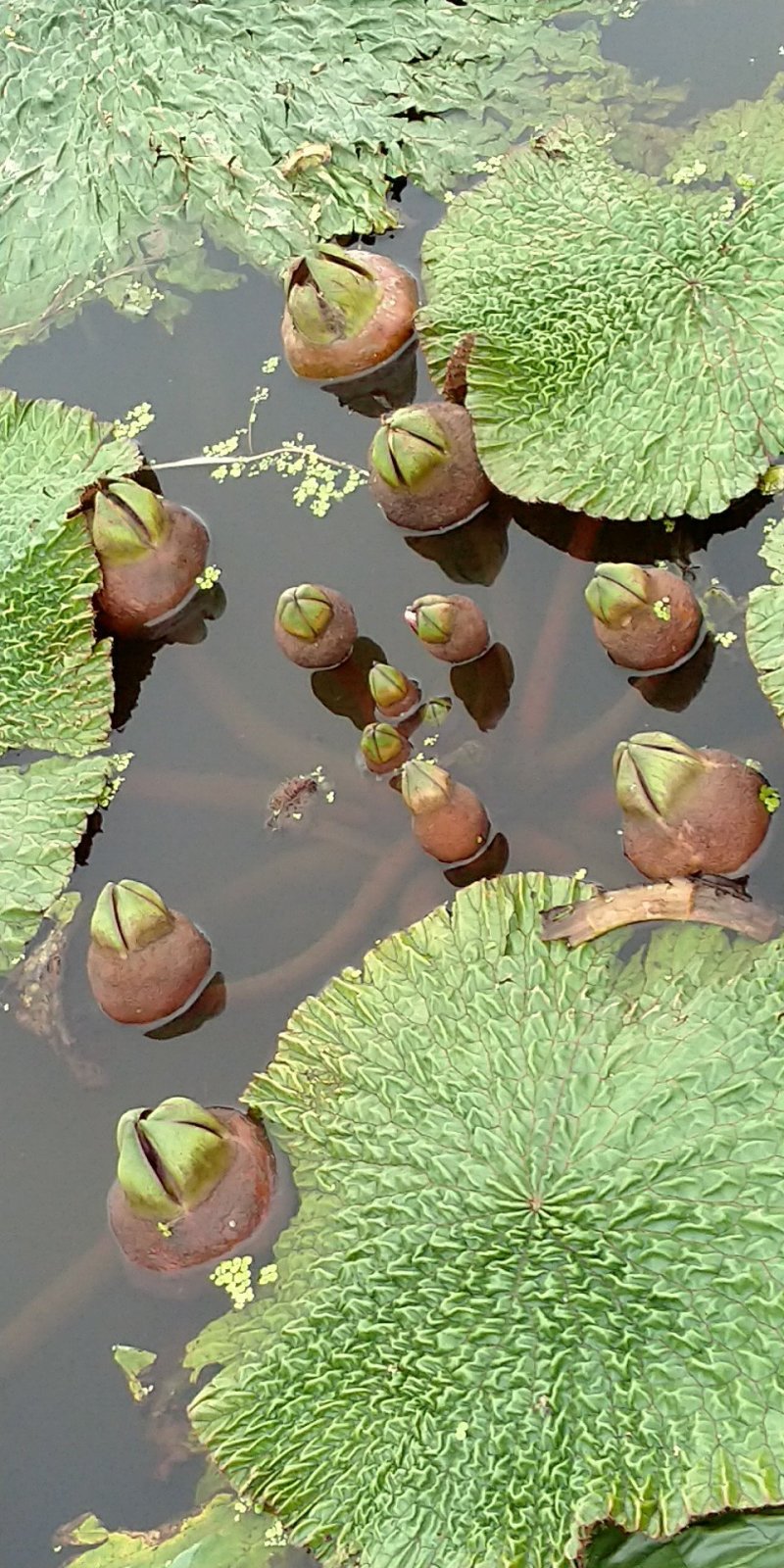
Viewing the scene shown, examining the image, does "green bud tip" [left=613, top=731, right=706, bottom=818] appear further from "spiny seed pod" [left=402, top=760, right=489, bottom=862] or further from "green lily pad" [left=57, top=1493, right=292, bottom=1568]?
"green lily pad" [left=57, top=1493, right=292, bottom=1568]

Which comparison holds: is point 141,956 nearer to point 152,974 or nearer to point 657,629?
point 152,974

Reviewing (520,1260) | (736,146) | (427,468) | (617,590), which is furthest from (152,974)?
(736,146)

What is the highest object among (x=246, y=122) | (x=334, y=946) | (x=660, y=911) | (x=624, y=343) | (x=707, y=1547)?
(x=246, y=122)

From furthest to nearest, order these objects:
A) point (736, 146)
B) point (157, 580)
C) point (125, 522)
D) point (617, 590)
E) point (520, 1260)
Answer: point (736, 146), point (157, 580), point (125, 522), point (617, 590), point (520, 1260)

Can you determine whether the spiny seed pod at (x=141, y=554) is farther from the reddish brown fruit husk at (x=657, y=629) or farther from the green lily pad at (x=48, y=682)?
the reddish brown fruit husk at (x=657, y=629)

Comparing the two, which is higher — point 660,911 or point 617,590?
point 617,590

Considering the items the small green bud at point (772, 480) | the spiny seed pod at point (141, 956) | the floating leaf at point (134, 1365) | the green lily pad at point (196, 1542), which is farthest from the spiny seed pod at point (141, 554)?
the green lily pad at point (196, 1542)

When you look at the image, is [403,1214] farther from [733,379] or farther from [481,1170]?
[733,379]

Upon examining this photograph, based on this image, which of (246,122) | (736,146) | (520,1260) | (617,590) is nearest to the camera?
(520,1260)
